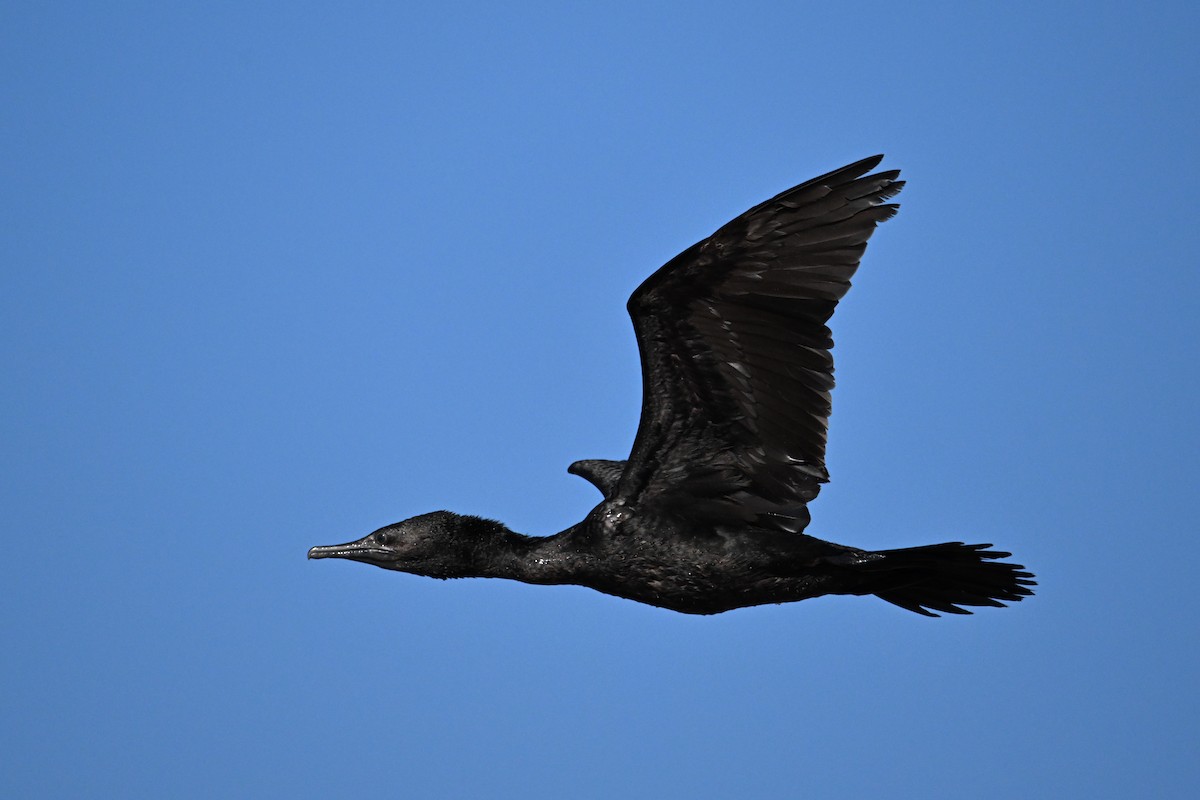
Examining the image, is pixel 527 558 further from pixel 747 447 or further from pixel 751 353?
pixel 751 353

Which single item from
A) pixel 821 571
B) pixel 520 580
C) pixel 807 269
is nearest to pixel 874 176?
pixel 807 269

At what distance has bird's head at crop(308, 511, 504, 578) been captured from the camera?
26.8 ft

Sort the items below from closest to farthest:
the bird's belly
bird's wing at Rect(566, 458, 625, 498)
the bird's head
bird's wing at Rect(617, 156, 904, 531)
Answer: bird's wing at Rect(617, 156, 904, 531) < the bird's belly < the bird's head < bird's wing at Rect(566, 458, 625, 498)

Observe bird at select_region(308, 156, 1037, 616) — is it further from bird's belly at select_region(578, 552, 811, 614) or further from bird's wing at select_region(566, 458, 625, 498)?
bird's wing at select_region(566, 458, 625, 498)

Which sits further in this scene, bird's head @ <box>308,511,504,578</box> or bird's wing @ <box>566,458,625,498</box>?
bird's wing @ <box>566,458,625,498</box>

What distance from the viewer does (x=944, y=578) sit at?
7.24 metres

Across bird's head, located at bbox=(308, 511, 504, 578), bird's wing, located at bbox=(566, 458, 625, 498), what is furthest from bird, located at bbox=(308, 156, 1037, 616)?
bird's wing, located at bbox=(566, 458, 625, 498)

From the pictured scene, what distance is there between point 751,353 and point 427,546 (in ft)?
7.54

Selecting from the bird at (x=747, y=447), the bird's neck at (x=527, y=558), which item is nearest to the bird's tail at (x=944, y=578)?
the bird at (x=747, y=447)

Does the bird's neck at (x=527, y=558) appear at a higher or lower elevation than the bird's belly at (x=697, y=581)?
higher

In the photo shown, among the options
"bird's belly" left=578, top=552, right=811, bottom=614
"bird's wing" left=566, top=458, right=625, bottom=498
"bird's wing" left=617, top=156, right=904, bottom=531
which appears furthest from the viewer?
"bird's wing" left=566, top=458, right=625, bottom=498

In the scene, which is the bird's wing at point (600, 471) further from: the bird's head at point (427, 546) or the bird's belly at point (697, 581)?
the bird's belly at point (697, 581)

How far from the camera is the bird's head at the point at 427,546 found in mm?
8172

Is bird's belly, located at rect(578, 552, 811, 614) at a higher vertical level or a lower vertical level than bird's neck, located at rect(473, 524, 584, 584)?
lower
